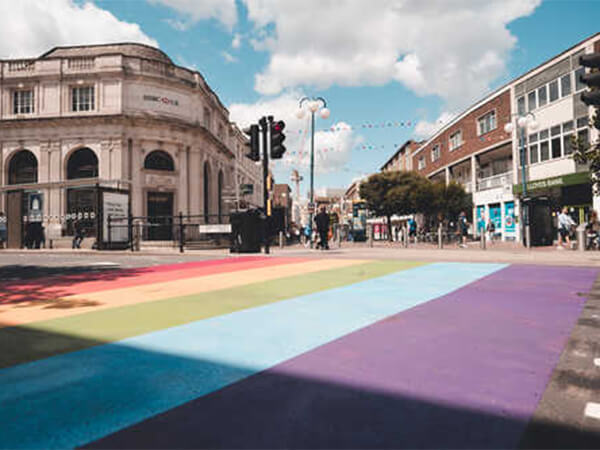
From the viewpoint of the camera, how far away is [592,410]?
1591mm

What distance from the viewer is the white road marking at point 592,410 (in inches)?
60.9

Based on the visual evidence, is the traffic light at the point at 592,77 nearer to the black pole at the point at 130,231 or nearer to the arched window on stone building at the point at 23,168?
the black pole at the point at 130,231

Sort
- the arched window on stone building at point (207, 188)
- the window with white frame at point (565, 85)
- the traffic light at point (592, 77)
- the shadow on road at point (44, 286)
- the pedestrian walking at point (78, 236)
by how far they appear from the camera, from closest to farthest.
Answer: the shadow on road at point (44, 286) < the traffic light at point (592, 77) < the pedestrian walking at point (78, 236) < the window with white frame at point (565, 85) < the arched window on stone building at point (207, 188)

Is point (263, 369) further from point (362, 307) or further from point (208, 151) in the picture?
point (208, 151)

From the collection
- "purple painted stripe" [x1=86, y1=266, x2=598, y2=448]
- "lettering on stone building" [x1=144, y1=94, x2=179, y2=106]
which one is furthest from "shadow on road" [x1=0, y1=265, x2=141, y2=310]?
"lettering on stone building" [x1=144, y1=94, x2=179, y2=106]

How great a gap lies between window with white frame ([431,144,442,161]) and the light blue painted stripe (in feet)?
118

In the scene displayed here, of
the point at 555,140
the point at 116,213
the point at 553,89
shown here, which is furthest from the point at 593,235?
the point at 116,213

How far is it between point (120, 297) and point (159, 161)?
2458 centimetres

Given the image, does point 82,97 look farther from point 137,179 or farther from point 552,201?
point 552,201

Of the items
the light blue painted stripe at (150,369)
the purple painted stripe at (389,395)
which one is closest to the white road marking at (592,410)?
the purple painted stripe at (389,395)

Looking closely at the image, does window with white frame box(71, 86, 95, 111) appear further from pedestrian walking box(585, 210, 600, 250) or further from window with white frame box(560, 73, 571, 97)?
window with white frame box(560, 73, 571, 97)

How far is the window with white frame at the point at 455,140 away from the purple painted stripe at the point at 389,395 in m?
31.7

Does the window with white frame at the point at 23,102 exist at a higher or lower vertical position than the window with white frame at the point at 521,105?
Answer: higher

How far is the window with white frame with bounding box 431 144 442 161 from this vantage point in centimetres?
3649
